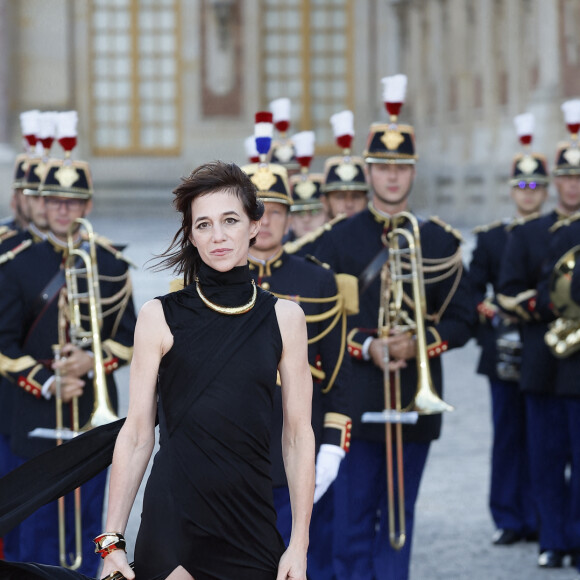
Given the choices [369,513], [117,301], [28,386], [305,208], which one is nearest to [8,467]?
[28,386]

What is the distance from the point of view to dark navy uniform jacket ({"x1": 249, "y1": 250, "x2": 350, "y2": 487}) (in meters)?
5.34

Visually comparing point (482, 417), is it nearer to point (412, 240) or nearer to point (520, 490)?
point (520, 490)

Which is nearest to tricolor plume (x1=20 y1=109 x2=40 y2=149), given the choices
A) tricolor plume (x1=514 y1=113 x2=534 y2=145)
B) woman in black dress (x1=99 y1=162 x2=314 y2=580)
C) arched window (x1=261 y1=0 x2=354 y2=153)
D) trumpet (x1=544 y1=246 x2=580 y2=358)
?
trumpet (x1=544 y1=246 x2=580 y2=358)

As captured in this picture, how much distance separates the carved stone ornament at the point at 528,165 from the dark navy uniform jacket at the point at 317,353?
3.95m

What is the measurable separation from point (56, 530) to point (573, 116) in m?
3.71

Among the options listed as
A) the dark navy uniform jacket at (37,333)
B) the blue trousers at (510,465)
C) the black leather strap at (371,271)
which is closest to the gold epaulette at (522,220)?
the blue trousers at (510,465)

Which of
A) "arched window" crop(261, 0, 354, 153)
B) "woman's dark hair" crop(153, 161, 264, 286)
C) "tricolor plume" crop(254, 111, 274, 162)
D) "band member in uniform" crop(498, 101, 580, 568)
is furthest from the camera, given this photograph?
"arched window" crop(261, 0, 354, 153)

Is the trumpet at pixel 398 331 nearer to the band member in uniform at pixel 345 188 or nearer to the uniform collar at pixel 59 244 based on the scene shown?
the uniform collar at pixel 59 244

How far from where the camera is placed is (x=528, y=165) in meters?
9.38

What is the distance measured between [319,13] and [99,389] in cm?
2248

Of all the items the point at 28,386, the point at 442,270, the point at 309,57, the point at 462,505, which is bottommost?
the point at 462,505

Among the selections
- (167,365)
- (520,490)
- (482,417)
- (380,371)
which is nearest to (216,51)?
(482,417)

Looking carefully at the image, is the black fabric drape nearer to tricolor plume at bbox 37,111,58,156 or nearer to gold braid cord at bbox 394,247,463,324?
gold braid cord at bbox 394,247,463,324

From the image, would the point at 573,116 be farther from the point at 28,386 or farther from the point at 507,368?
the point at 28,386
